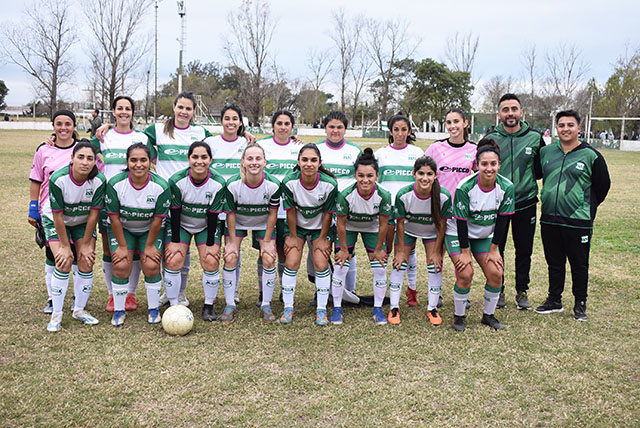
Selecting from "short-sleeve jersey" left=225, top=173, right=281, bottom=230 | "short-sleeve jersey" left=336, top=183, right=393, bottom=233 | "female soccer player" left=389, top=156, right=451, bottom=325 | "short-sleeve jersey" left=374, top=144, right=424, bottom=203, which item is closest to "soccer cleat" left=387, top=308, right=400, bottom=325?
"female soccer player" left=389, top=156, right=451, bottom=325

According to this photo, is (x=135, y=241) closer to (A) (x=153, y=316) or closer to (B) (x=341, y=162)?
(A) (x=153, y=316)

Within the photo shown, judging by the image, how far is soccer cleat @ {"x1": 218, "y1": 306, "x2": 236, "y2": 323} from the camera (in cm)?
520

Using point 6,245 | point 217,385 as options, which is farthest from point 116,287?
point 6,245

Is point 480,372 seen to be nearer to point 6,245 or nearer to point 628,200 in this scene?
point 6,245

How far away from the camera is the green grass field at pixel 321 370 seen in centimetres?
349

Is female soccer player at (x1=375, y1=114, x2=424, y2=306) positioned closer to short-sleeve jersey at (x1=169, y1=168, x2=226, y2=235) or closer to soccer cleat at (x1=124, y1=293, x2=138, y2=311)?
short-sleeve jersey at (x1=169, y1=168, x2=226, y2=235)

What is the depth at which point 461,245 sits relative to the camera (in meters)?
4.98

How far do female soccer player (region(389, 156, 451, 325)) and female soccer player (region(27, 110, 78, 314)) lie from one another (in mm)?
3347

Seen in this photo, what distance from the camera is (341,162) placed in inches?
219

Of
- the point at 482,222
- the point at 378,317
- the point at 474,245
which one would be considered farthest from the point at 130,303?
the point at 482,222

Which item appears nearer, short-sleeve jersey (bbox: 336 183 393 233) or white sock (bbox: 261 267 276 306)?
short-sleeve jersey (bbox: 336 183 393 233)

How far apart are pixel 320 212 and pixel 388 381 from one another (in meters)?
1.89

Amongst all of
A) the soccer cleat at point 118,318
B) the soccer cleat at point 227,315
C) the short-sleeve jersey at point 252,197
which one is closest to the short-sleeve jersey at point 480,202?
the short-sleeve jersey at point 252,197

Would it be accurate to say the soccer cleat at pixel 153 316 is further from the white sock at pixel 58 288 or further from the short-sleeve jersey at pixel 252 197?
the short-sleeve jersey at pixel 252 197
